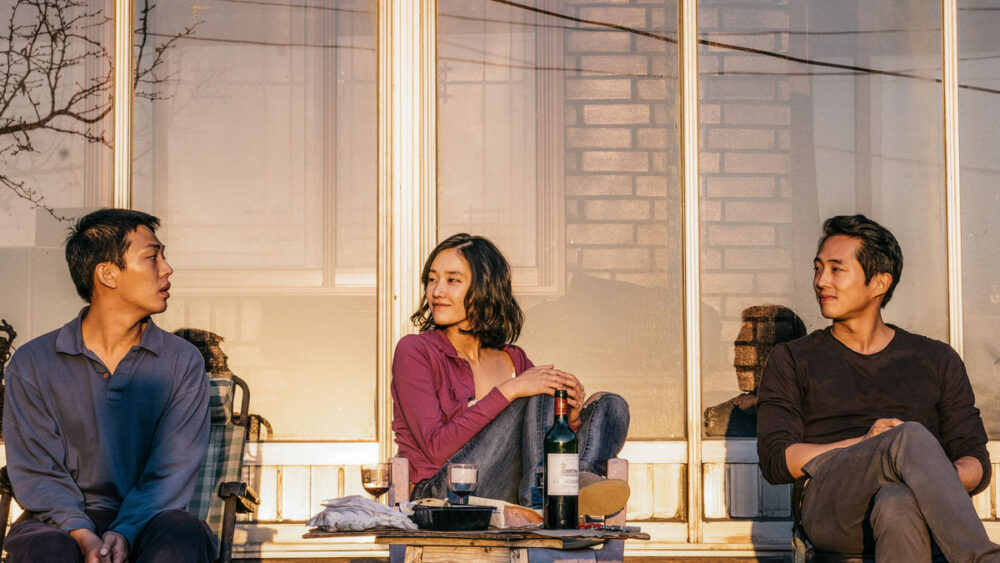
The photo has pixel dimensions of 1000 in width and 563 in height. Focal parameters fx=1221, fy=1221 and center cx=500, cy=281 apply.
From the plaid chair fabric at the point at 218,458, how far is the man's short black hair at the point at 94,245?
0.65 meters

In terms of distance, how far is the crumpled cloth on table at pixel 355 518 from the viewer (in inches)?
117

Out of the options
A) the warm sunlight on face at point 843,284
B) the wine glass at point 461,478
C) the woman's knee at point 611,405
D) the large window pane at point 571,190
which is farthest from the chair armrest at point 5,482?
the warm sunlight on face at point 843,284

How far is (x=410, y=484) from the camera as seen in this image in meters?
4.00

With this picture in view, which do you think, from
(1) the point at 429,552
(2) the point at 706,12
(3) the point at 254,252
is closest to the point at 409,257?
(3) the point at 254,252

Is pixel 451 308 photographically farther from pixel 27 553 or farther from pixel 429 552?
pixel 27 553

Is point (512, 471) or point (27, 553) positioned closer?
point (27, 553)

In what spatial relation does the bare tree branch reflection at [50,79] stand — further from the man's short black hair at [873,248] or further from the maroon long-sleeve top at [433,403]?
the man's short black hair at [873,248]

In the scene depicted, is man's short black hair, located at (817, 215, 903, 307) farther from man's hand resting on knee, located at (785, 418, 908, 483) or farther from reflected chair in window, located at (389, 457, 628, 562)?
reflected chair in window, located at (389, 457, 628, 562)

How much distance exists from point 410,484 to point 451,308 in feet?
2.01

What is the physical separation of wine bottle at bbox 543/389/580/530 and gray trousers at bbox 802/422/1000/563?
85 centimetres

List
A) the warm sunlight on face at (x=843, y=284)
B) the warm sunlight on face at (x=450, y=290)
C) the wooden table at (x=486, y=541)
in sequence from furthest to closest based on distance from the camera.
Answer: the warm sunlight on face at (x=450, y=290) < the warm sunlight on face at (x=843, y=284) < the wooden table at (x=486, y=541)

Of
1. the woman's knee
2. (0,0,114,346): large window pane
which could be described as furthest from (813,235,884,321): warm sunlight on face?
(0,0,114,346): large window pane

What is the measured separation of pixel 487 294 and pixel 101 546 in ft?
4.95

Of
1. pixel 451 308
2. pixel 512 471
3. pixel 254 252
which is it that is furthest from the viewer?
pixel 254 252
